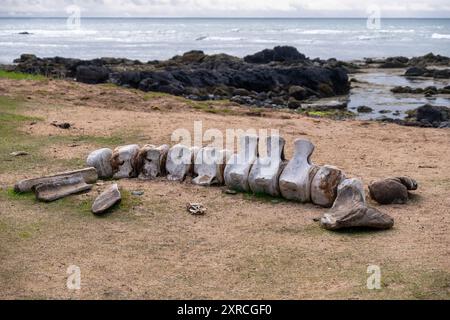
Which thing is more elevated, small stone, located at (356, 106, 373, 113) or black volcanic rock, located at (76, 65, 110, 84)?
black volcanic rock, located at (76, 65, 110, 84)

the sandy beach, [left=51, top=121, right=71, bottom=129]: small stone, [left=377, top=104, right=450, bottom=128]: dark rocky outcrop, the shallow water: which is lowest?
the shallow water

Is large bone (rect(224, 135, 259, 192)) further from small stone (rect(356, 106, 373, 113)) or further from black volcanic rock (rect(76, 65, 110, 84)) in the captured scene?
black volcanic rock (rect(76, 65, 110, 84))

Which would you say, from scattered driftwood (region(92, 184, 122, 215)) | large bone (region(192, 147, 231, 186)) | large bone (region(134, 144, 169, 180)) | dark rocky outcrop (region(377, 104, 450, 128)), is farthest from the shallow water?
scattered driftwood (region(92, 184, 122, 215))

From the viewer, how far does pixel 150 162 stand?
10.2 m

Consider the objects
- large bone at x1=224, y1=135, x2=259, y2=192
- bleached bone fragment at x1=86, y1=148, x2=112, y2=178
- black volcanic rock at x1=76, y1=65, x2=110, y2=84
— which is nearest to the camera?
large bone at x1=224, y1=135, x2=259, y2=192

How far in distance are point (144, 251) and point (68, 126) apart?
756 cm

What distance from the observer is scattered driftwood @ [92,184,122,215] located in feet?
27.6

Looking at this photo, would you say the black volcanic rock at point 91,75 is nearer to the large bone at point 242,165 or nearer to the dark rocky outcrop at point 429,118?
the dark rocky outcrop at point 429,118

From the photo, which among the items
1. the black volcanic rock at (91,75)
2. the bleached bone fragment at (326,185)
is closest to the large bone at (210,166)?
the bleached bone fragment at (326,185)

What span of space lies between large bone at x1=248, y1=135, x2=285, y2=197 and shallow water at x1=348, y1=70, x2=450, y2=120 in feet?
39.0

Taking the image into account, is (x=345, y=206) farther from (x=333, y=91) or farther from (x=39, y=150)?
(x=333, y=91)

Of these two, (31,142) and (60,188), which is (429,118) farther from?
(60,188)

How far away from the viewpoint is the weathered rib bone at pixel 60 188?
8.95 meters

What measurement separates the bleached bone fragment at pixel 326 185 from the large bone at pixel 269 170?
614 millimetres
